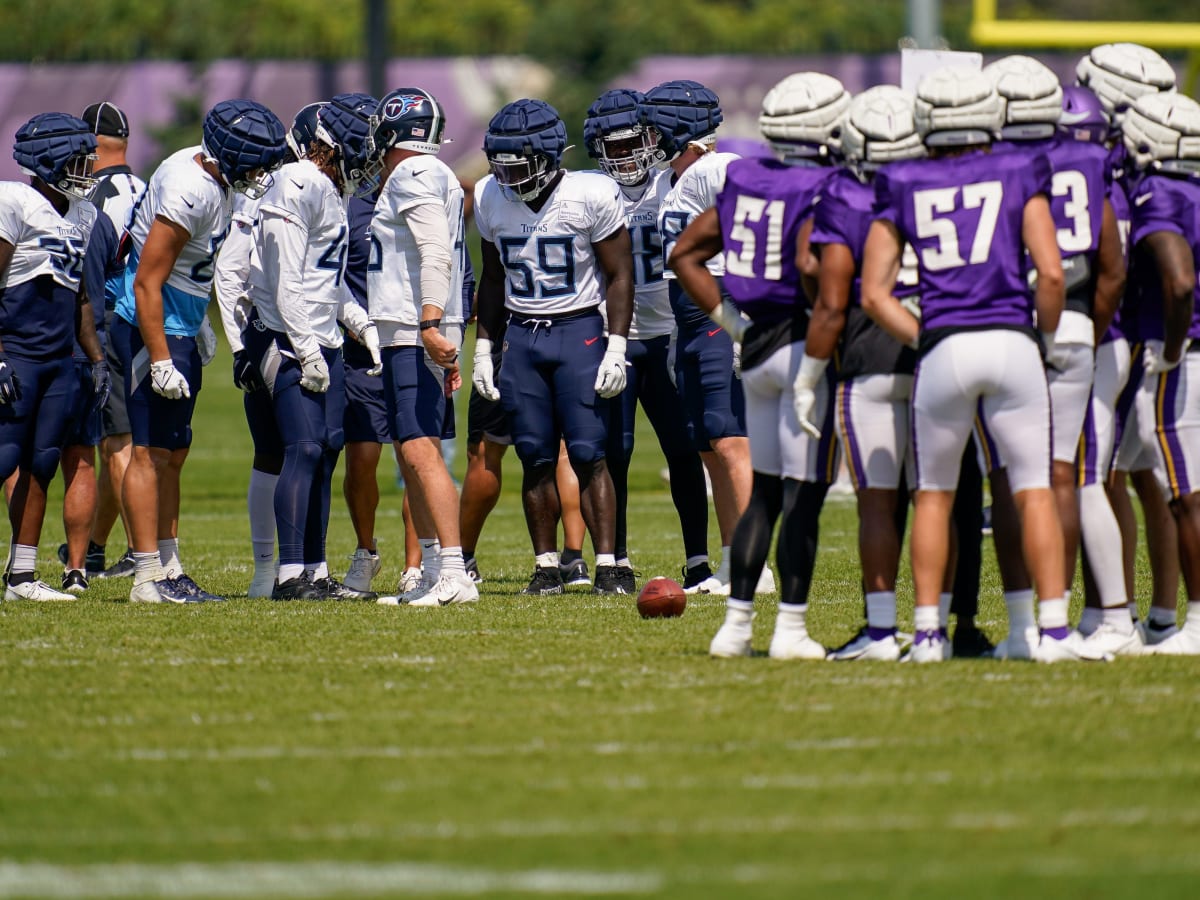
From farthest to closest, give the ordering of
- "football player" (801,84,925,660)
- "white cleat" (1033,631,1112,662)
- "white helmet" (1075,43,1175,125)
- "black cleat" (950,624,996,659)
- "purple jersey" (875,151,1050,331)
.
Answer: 1. "white helmet" (1075,43,1175,125)
2. "black cleat" (950,624,996,659)
3. "white cleat" (1033,631,1112,662)
4. "football player" (801,84,925,660)
5. "purple jersey" (875,151,1050,331)

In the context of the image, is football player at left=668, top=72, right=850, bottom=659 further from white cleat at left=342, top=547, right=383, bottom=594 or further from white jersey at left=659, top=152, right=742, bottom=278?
white cleat at left=342, top=547, right=383, bottom=594

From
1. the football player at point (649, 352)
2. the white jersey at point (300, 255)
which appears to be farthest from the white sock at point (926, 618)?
the white jersey at point (300, 255)

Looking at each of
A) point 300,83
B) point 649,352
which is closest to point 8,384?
point 649,352

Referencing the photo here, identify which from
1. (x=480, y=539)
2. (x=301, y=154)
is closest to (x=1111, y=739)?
(x=301, y=154)

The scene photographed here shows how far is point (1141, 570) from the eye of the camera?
950cm

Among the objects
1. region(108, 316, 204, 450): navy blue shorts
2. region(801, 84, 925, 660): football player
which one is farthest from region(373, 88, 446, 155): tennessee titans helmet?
region(801, 84, 925, 660): football player

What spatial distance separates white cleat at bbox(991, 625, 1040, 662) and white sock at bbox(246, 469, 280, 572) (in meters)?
3.75

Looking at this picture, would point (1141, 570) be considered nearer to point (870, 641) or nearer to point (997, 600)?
point (997, 600)

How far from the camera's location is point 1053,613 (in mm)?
6207

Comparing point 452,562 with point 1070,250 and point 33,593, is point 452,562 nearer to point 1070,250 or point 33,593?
point 33,593

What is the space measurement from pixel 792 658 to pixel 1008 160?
1799 mm

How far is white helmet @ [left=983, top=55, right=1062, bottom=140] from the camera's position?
246 inches

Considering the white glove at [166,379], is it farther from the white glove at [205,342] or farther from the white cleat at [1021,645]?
the white cleat at [1021,645]

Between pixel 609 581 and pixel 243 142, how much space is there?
260 cm
